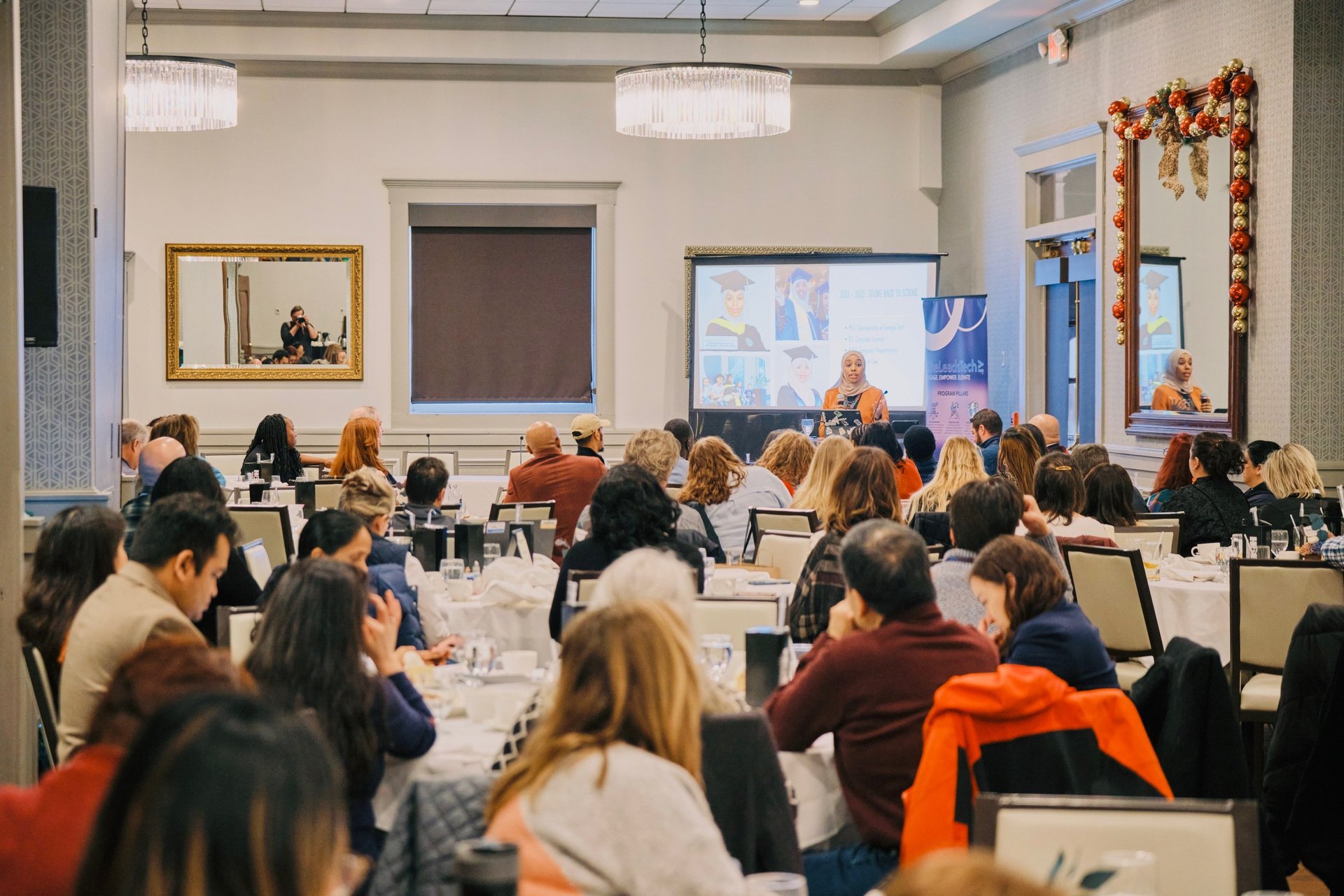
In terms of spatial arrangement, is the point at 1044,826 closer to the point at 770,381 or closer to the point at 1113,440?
the point at 1113,440

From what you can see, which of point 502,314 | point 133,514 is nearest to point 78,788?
point 133,514

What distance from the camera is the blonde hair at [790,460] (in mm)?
8008

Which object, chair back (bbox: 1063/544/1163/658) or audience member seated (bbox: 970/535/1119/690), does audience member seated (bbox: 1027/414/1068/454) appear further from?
audience member seated (bbox: 970/535/1119/690)

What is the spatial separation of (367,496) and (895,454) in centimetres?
419

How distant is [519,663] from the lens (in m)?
4.00

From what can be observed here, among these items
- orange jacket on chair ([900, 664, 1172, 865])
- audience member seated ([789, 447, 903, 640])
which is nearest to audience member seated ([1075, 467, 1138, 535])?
audience member seated ([789, 447, 903, 640])

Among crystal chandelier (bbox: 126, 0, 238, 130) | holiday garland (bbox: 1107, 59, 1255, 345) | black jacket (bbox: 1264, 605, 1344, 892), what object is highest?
crystal chandelier (bbox: 126, 0, 238, 130)

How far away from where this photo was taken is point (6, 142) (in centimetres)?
479

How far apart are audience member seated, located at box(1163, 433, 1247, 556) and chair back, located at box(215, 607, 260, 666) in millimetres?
4710

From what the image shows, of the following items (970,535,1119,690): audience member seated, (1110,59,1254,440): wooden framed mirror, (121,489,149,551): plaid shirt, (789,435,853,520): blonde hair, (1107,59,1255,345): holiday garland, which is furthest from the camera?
(1110,59,1254,440): wooden framed mirror

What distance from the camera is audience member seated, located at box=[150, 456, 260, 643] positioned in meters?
4.75

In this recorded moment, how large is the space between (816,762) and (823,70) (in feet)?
34.9

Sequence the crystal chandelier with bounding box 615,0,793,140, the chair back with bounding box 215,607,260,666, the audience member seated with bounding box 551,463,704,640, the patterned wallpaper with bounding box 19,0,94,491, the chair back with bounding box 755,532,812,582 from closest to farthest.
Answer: the chair back with bounding box 215,607,260,666 → the audience member seated with bounding box 551,463,704,640 → the chair back with bounding box 755,532,812,582 → the patterned wallpaper with bounding box 19,0,94,491 → the crystal chandelier with bounding box 615,0,793,140

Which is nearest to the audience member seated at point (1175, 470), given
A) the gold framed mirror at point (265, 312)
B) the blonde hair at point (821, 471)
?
the blonde hair at point (821, 471)
